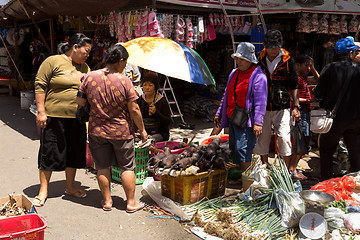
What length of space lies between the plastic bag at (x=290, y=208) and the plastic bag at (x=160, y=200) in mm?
1029

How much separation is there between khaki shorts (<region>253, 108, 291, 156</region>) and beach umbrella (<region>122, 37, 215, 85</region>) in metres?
1.39

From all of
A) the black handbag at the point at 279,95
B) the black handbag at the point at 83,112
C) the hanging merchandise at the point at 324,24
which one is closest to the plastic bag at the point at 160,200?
the black handbag at the point at 83,112

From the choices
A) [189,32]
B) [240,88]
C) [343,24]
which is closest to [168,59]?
[240,88]

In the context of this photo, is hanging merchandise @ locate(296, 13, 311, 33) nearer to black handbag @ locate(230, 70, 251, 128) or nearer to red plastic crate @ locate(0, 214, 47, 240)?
black handbag @ locate(230, 70, 251, 128)

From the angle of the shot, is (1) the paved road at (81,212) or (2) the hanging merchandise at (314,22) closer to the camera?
(1) the paved road at (81,212)

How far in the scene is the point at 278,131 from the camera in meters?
4.91

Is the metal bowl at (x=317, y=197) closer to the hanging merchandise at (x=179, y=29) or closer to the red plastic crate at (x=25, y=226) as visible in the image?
the red plastic crate at (x=25, y=226)

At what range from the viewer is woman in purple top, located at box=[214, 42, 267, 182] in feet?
14.8

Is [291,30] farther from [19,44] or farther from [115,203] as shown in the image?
[19,44]

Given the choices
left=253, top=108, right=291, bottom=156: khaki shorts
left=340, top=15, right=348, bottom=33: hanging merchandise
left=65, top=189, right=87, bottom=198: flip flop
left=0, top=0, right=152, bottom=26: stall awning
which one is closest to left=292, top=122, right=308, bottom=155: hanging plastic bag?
left=253, top=108, right=291, bottom=156: khaki shorts

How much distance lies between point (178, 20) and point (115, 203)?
534 cm

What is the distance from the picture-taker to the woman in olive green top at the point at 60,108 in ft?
13.9

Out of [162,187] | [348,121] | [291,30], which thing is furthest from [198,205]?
[291,30]

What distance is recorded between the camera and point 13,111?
11.2m
